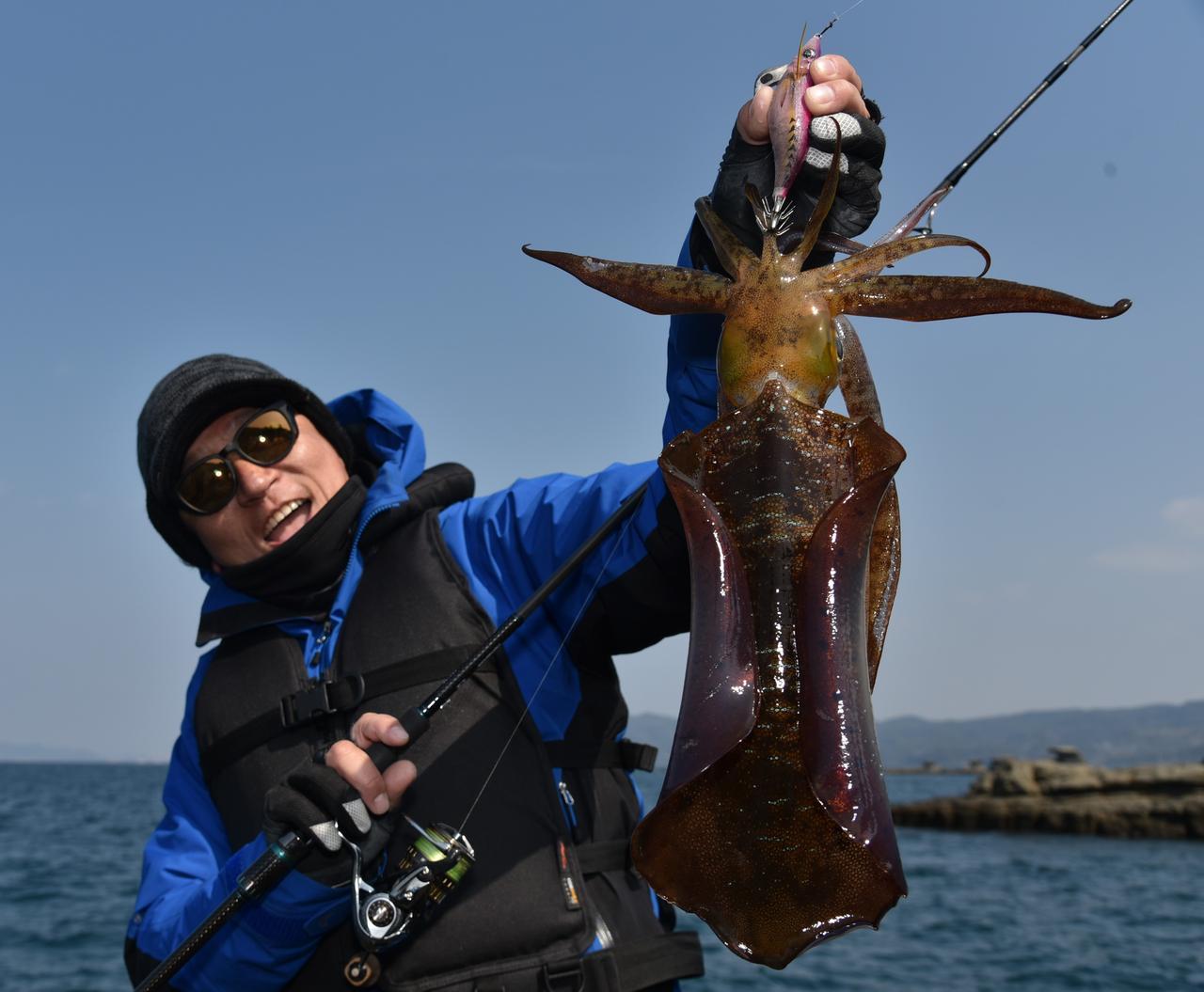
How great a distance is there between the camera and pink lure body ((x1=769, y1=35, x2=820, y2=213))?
2.44 meters

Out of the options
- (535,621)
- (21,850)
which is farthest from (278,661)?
(21,850)

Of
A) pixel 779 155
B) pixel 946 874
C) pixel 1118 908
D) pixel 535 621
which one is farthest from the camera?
pixel 946 874

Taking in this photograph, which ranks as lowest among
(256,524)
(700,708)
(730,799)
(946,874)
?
(946,874)

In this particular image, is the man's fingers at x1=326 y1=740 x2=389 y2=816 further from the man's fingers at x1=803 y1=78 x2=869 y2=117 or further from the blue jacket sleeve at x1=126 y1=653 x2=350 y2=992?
the man's fingers at x1=803 y1=78 x2=869 y2=117

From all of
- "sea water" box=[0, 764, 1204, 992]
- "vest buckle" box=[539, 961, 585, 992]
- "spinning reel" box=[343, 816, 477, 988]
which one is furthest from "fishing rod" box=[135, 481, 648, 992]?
"sea water" box=[0, 764, 1204, 992]

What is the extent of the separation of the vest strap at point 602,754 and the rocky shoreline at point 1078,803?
46352mm

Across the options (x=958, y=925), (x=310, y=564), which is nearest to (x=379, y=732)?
(x=310, y=564)

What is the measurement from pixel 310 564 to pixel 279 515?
271mm

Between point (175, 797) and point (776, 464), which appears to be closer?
point (776, 464)

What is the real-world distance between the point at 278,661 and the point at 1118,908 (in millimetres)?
26925

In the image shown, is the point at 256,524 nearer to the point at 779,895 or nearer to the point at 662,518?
the point at 662,518

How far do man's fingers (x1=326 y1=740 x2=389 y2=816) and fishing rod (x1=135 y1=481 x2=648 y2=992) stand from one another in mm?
47

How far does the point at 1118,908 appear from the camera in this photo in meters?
25.3

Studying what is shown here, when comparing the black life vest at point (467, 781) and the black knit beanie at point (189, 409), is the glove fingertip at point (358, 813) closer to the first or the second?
the black life vest at point (467, 781)
